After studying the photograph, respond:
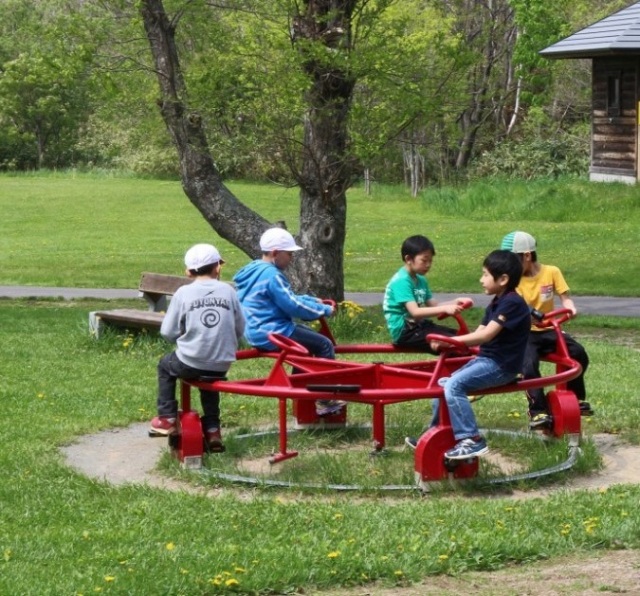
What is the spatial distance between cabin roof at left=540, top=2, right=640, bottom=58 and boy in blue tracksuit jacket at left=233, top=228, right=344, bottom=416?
82.6ft

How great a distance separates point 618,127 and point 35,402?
26780mm

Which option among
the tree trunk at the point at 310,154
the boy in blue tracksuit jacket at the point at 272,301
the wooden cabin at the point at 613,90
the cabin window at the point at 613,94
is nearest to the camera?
the boy in blue tracksuit jacket at the point at 272,301

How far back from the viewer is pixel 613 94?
35750mm

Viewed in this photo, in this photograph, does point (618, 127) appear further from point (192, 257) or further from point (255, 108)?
point (192, 257)

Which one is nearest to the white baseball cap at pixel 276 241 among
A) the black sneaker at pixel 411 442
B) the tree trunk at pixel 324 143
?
the black sneaker at pixel 411 442

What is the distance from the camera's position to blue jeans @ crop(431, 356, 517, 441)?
773 centimetres

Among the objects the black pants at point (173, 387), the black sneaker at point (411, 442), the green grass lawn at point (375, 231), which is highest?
the black pants at point (173, 387)

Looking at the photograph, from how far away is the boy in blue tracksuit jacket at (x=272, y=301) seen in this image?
352 inches

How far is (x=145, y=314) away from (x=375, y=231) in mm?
18539

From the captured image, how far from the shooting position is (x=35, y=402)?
1078 centimetres

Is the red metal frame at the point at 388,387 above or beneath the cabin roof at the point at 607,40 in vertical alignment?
beneath

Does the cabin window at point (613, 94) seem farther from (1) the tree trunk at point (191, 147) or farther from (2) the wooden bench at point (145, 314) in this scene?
(2) the wooden bench at point (145, 314)

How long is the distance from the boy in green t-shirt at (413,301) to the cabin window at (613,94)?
2730 centimetres

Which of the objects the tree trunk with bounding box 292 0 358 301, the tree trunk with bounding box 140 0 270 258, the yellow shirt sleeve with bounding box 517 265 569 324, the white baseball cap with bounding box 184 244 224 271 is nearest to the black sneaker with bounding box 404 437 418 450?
the yellow shirt sleeve with bounding box 517 265 569 324
